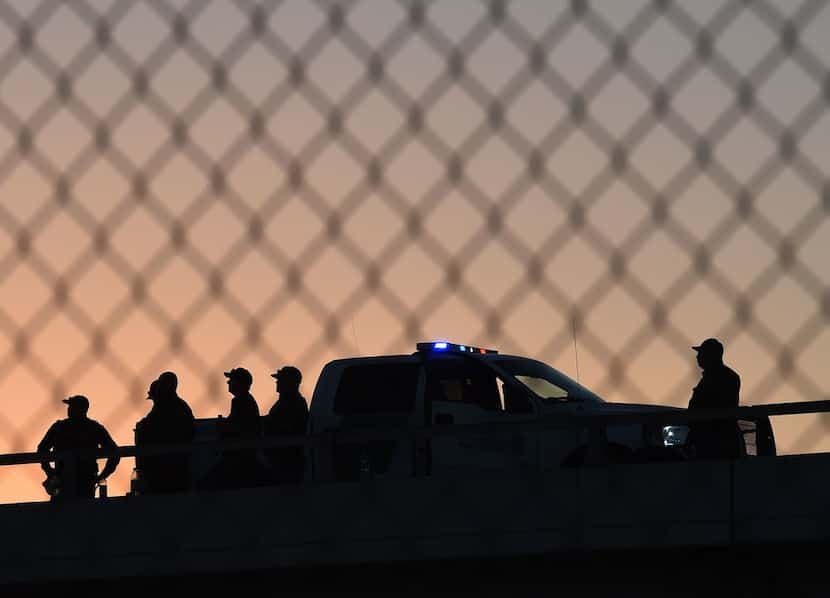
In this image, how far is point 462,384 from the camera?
15922mm

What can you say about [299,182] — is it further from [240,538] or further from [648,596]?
[240,538]

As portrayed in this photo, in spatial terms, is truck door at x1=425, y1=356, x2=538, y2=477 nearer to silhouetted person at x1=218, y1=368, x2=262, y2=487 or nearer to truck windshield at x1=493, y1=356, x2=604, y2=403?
truck windshield at x1=493, y1=356, x2=604, y2=403

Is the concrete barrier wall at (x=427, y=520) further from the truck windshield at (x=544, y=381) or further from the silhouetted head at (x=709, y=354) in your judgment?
the truck windshield at (x=544, y=381)

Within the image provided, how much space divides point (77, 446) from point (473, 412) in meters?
5.64

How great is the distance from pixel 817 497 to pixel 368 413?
→ 1105 cm

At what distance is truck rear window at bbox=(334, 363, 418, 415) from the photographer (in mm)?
16047

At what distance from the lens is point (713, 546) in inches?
190

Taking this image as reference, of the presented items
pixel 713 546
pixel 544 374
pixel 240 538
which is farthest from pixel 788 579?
pixel 544 374

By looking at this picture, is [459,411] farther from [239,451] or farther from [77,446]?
[239,451]

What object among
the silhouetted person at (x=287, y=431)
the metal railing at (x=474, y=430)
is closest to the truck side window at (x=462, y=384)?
the silhouetted person at (x=287, y=431)

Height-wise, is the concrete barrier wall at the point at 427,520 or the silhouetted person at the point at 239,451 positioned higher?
the silhouetted person at the point at 239,451

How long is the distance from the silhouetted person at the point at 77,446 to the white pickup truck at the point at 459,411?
3974 millimetres

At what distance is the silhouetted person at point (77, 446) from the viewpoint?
644cm

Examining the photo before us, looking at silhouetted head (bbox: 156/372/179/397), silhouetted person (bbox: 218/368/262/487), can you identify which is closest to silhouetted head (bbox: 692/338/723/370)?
silhouetted head (bbox: 156/372/179/397)
